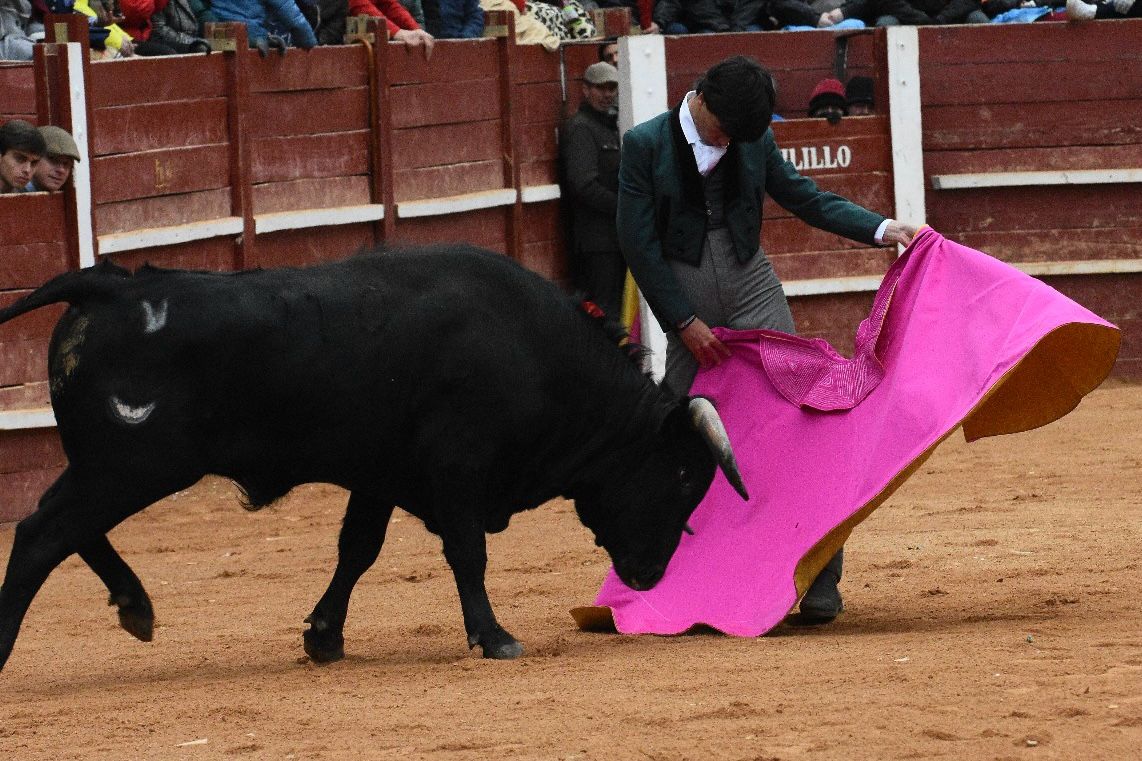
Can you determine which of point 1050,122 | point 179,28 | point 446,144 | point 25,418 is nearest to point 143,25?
point 179,28

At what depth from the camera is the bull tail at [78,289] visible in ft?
16.6

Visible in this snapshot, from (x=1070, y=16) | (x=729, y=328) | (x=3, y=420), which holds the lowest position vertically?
(x=3, y=420)

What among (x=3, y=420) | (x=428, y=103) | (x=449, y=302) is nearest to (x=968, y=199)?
(x=428, y=103)

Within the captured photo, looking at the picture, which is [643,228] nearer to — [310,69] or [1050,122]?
[310,69]

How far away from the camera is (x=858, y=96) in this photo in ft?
38.5

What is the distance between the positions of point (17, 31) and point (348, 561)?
404 centimetres

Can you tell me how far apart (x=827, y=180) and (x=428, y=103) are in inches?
103

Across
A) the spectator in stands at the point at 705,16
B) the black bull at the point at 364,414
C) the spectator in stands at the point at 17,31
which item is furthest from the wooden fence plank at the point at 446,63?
the black bull at the point at 364,414

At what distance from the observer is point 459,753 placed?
401cm

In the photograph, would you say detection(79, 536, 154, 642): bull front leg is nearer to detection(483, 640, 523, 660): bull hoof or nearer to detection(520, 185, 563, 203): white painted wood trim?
detection(483, 640, 523, 660): bull hoof

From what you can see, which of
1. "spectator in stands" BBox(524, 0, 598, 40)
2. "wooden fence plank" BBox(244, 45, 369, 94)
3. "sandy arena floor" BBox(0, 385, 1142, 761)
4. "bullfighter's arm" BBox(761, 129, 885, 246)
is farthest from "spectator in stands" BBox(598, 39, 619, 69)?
"bullfighter's arm" BBox(761, 129, 885, 246)

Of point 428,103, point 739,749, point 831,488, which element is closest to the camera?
point 739,749

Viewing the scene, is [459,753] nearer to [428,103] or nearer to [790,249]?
[428,103]

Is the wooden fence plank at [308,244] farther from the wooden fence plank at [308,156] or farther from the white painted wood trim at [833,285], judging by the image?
the white painted wood trim at [833,285]
